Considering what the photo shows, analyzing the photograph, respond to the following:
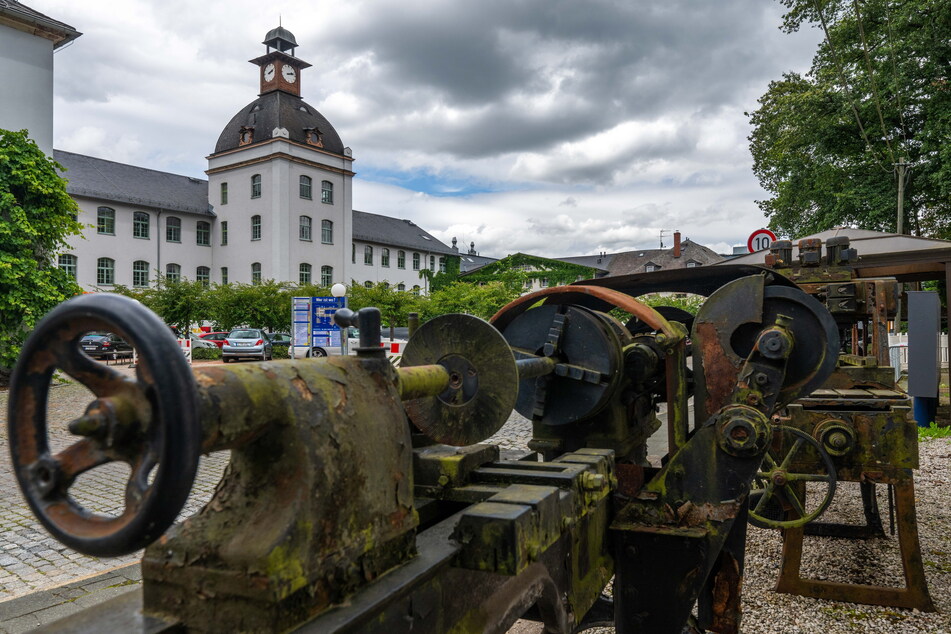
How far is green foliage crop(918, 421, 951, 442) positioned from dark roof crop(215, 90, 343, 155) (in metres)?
42.5

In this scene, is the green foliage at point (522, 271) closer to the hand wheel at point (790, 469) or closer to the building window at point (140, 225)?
the building window at point (140, 225)

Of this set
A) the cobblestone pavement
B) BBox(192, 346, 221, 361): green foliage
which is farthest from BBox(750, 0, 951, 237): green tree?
BBox(192, 346, 221, 361): green foliage

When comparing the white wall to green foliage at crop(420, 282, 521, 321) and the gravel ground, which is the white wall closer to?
green foliage at crop(420, 282, 521, 321)

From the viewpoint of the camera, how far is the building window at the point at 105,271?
42688 millimetres

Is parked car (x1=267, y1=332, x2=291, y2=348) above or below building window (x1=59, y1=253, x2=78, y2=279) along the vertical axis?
below

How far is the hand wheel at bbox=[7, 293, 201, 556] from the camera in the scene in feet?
3.22

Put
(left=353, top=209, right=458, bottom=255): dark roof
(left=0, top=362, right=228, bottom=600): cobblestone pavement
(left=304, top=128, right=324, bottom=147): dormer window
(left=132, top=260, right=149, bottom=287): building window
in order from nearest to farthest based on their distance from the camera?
1. (left=0, top=362, right=228, bottom=600): cobblestone pavement
2. (left=132, top=260, right=149, bottom=287): building window
3. (left=304, top=128, right=324, bottom=147): dormer window
4. (left=353, top=209, right=458, bottom=255): dark roof

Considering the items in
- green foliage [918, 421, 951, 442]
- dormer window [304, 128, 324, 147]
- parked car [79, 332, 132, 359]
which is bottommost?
green foliage [918, 421, 951, 442]

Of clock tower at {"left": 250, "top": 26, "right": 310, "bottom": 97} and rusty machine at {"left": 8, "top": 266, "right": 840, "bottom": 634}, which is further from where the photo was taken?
clock tower at {"left": 250, "top": 26, "right": 310, "bottom": 97}

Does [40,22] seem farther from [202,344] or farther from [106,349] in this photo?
[202,344]

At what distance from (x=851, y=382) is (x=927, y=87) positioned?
20859mm

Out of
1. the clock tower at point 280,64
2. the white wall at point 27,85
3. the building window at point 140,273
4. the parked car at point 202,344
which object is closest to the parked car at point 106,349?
the parked car at point 202,344

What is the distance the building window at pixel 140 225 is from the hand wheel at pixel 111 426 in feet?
160

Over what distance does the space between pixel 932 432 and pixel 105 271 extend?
Result: 1741 inches
